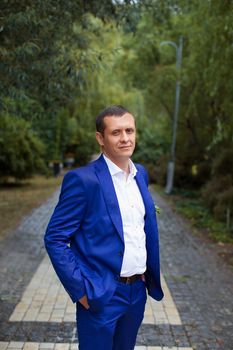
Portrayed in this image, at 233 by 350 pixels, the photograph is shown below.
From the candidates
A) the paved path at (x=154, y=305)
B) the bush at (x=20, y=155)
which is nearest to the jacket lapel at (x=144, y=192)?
the paved path at (x=154, y=305)

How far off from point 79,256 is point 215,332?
2.95 m

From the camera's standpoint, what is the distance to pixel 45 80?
7.78m

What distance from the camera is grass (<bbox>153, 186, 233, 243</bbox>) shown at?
11.2 m

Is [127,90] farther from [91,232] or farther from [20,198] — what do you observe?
[91,232]

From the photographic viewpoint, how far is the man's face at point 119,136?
2.75 metres

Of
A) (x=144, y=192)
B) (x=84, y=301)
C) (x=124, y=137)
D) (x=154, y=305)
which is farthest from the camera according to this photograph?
(x=154, y=305)

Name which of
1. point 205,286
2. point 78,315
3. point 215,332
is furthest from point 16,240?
point 78,315

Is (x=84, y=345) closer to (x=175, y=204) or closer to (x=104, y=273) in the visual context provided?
(x=104, y=273)

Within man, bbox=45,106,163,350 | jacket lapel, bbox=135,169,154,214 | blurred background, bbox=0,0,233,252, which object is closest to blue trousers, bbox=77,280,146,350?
man, bbox=45,106,163,350

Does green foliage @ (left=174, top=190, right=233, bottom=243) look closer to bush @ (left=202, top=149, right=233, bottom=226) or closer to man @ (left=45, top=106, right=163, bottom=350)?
bush @ (left=202, top=149, right=233, bottom=226)

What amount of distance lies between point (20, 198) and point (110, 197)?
1621 cm

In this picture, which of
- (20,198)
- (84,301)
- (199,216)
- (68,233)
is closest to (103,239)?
(68,233)

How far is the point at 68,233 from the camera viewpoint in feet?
8.78

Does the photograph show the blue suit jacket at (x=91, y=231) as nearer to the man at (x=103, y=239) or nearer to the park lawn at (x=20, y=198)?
the man at (x=103, y=239)
